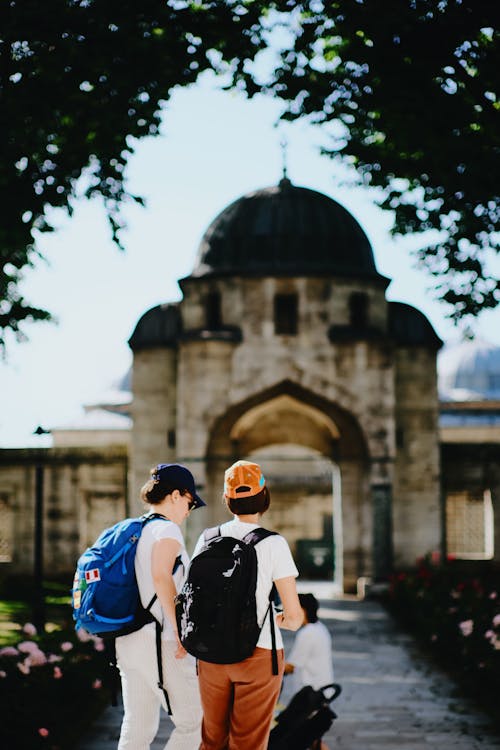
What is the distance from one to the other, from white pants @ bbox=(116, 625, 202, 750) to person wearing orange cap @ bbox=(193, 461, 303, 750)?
28 centimetres

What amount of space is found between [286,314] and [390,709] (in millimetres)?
14639

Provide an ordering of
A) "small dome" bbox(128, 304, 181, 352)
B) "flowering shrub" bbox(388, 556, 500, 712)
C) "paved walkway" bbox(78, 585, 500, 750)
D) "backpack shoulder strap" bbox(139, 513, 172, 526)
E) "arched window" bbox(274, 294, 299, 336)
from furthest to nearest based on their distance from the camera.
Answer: "small dome" bbox(128, 304, 181, 352) < "arched window" bbox(274, 294, 299, 336) < "flowering shrub" bbox(388, 556, 500, 712) < "paved walkway" bbox(78, 585, 500, 750) < "backpack shoulder strap" bbox(139, 513, 172, 526)

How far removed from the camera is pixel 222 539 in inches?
186

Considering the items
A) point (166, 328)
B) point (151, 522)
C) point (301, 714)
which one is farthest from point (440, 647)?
point (166, 328)

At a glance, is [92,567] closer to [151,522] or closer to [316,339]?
[151,522]

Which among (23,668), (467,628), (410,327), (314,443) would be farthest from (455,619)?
(314,443)

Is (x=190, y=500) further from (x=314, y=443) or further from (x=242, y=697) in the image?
(x=314, y=443)

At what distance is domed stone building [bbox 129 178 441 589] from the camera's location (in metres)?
23.2

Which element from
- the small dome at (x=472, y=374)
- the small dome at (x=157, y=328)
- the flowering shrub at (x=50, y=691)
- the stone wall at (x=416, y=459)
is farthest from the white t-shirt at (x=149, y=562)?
the small dome at (x=472, y=374)

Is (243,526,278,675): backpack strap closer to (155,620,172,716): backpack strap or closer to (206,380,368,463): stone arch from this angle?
(155,620,172,716): backpack strap

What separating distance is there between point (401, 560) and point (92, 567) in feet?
65.8

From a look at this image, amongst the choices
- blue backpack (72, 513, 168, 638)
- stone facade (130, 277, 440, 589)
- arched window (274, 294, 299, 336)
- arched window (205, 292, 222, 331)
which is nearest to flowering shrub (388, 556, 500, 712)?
stone facade (130, 277, 440, 589)

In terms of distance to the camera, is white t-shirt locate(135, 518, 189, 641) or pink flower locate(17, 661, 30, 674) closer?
white t-shirt locate(135, 518, 189, 641)

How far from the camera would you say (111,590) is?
5027mm
